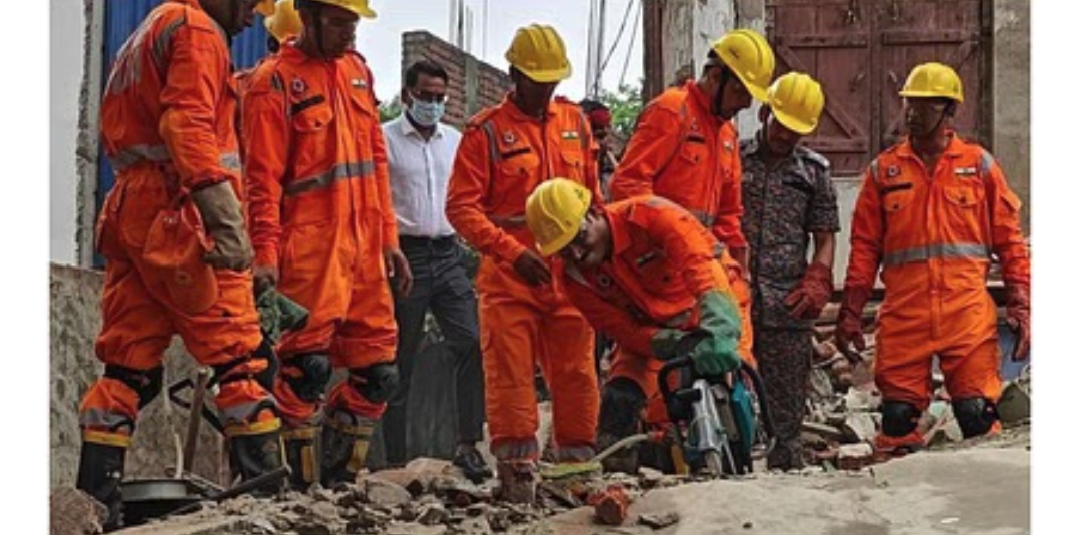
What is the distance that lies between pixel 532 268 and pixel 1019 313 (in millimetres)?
1721

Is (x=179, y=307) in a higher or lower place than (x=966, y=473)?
higher

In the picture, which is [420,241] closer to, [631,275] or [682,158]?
[682,158]

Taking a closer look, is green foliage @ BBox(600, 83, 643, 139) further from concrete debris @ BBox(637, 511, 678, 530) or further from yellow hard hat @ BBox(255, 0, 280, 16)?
concrete debris @ BBox(637, 511, 678, 530)

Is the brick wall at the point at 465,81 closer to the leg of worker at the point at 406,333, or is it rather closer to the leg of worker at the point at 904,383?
Result: the leg of worker at the point at 406,333

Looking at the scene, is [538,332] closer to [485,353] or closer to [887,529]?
[485,353]

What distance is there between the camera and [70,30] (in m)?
4.43

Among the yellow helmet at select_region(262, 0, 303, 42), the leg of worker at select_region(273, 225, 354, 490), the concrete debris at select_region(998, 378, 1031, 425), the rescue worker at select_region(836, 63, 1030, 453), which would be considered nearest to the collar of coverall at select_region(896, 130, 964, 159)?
the rescue worker at select_region(836, 63, 1030, 453)

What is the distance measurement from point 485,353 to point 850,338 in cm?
149

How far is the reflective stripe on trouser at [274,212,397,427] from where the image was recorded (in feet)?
16.3

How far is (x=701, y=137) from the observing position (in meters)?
5.60

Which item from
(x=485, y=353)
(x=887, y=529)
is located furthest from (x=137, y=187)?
(x=887, y=529)

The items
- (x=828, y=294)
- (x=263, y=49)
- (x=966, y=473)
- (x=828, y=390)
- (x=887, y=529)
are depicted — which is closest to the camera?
(x=887, y=529)

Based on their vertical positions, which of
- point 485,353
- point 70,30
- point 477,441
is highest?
point 70,30

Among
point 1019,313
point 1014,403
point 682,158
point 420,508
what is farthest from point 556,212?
point 1014,403
